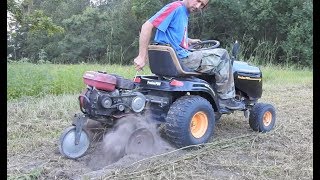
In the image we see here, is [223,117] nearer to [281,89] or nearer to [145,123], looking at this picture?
[145,123]

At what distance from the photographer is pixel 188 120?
429 cm

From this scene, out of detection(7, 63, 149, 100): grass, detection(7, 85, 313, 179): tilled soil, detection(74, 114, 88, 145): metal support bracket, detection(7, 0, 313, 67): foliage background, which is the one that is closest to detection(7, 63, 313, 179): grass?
detection(7, 85, 313, 179): tilled soil

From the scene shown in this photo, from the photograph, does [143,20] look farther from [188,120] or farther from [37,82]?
[188,120]

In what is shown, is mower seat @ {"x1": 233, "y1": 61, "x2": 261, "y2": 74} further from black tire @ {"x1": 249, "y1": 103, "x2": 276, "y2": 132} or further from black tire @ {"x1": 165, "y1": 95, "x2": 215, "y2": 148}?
black tire @ {"x1": 165, "y1": 95, "x2": 215, "y2": 148}

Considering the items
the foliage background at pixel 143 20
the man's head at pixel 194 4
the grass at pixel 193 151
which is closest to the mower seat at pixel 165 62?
the man's head at pixel 194 4

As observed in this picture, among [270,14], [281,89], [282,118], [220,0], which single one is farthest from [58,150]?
[220,0]

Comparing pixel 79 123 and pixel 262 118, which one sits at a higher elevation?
pixel 79 123

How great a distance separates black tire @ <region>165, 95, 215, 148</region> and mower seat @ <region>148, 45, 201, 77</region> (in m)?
0.29

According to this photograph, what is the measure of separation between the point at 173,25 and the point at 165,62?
1.34ft

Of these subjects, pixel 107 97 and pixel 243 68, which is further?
pixel 243 68

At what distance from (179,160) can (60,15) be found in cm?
3911

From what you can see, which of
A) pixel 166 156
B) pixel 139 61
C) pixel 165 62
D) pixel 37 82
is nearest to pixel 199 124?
pixel 166 156

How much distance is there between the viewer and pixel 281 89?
9.18m

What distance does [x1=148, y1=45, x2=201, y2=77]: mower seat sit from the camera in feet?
14.5
